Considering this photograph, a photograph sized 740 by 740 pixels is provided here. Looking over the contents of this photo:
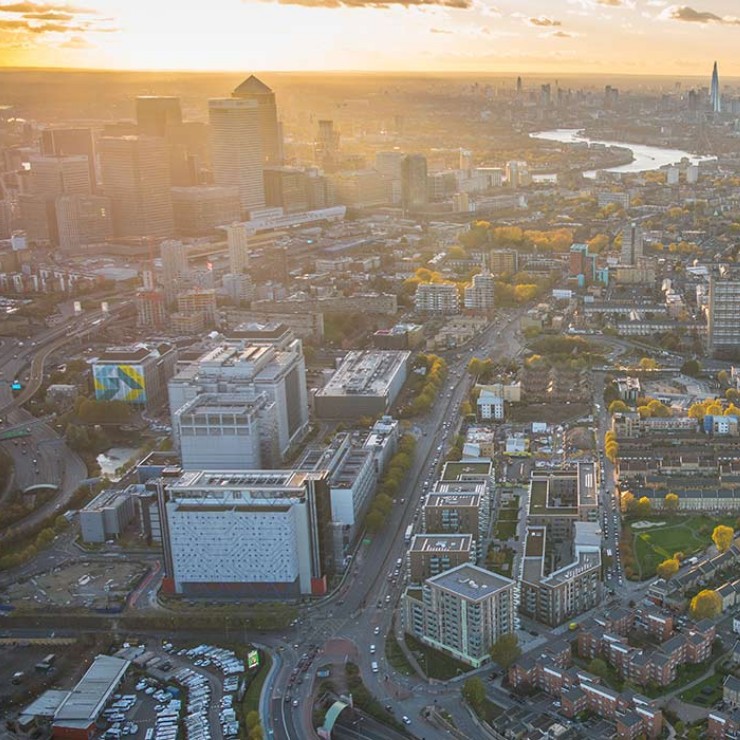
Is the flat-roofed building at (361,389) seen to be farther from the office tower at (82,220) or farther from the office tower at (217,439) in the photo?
the office tower at (82,220)

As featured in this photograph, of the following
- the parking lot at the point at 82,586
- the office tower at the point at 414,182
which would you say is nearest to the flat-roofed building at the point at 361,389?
the parking lot at the point at 82,586

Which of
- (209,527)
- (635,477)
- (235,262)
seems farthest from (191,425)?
(235,262)

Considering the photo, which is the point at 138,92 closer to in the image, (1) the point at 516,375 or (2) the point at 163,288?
(2) the point at 163,288

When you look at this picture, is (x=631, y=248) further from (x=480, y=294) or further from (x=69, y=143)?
(x=69, y=143)

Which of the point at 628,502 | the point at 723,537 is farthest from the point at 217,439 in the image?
the point at 723,537

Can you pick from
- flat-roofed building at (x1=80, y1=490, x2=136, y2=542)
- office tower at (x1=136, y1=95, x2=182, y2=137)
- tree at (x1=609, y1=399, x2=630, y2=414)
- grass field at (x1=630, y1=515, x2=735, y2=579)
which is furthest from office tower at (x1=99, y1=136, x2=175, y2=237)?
grass field at (x1=630, y1=515, x2=735, y2=579)

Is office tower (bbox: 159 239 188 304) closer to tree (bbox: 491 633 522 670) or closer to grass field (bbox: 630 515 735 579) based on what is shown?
grass field (bbox: 630 515 735 579)
